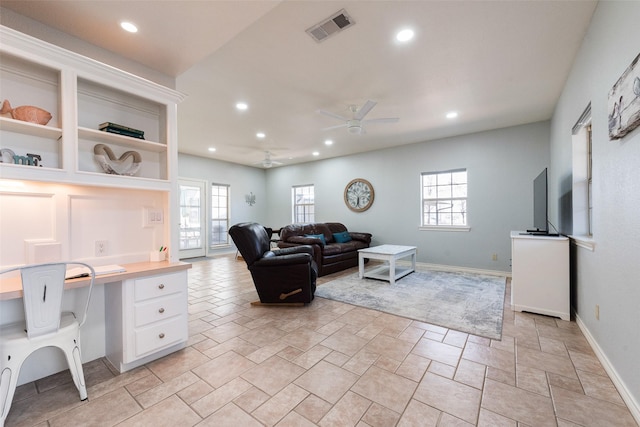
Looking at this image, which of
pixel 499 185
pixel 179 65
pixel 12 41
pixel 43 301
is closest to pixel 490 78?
pixel 499 185

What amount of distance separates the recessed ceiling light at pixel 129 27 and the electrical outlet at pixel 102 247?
1641mm

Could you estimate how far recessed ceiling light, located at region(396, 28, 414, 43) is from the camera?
2.34m

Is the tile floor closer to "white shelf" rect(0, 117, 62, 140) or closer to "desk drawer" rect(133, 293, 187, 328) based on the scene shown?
"desk drawer" rect(133, 293, 187, 328)

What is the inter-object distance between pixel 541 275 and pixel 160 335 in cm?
378

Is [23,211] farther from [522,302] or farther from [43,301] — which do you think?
[522,302]

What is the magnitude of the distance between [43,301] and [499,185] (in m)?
6.10

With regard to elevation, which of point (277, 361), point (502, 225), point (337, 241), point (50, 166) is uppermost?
point (50, 166)

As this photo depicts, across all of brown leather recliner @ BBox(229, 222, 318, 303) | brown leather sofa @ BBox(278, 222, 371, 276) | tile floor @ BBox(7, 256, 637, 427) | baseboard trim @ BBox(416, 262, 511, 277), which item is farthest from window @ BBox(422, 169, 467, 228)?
brown leather recliner @ BBox(229, 222, 318, 303)

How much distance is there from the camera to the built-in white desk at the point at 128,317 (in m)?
1.91

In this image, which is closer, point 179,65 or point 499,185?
point 179,65

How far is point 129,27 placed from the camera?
77.6 inches

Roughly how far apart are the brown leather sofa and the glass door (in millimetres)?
2890

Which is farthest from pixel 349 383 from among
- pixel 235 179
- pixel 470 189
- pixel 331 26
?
pixel 235 179

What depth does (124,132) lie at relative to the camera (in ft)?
7.16
